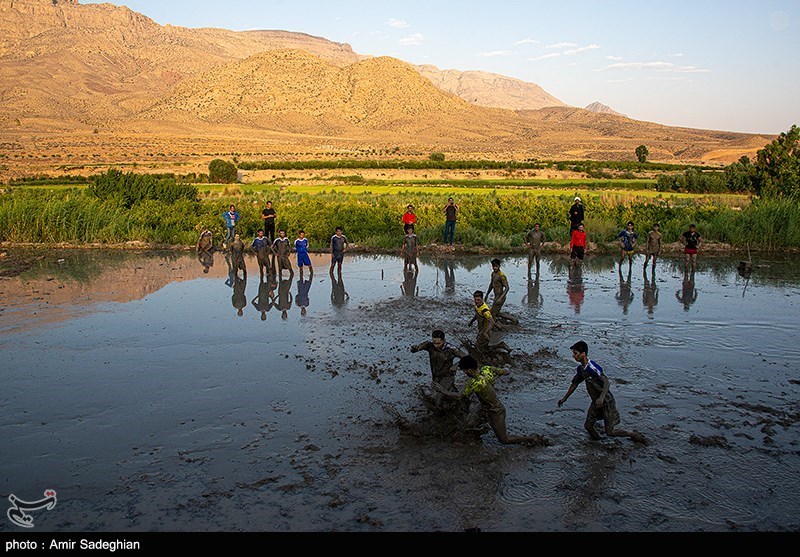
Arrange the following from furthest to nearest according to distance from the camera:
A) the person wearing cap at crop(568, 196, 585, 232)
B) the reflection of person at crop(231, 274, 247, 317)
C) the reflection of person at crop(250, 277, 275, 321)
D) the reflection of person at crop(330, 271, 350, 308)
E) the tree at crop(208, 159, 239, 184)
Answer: the tree at crop(208, 159, 239, 184)
the person wearing cap at crop(568, 196, 585, 232)
the reflection of person at crop(330, 271, 350, 308)
the reflection of person at crop(231, 274, 247, 317)
the reflection of person at crop(250, 277, 275, 321)

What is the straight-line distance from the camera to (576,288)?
1888cm

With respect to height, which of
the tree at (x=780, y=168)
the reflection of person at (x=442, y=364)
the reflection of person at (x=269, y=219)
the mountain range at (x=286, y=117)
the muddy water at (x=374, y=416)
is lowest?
the muddy water at (x=374, y=416)

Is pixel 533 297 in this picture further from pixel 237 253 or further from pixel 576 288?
pixel 237 253

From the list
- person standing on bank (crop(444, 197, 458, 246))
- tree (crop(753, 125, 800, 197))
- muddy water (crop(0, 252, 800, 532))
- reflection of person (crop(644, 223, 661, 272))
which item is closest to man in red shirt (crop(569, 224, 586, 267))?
reflection of person (crop(644, 223, 661, 272))

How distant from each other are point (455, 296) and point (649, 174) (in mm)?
62847

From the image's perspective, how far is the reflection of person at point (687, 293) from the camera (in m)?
16.9

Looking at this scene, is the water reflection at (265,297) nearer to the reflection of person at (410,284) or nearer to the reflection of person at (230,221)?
the reflection of person at (410,284)

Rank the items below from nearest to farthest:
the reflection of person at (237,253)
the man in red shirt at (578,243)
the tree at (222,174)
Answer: the reflection of person at (237,253) → the man in red shirt at (578,243) → the tree at (222,174)

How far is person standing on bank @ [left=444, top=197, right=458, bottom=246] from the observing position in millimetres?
24703

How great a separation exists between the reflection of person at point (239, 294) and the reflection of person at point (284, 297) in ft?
2.87

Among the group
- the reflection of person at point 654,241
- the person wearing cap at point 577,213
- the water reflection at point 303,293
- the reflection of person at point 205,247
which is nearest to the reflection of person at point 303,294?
the water reflection at point 303,293

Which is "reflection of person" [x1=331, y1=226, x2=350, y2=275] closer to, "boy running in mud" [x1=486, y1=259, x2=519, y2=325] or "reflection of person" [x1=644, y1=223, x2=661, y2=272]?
"boy running in mud" [x1=486, y1=259, x2=519, y2=325]

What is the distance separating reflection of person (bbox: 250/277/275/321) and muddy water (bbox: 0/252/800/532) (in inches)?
5.4

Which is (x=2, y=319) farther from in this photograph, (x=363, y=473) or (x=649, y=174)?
(x=649, y=174)
